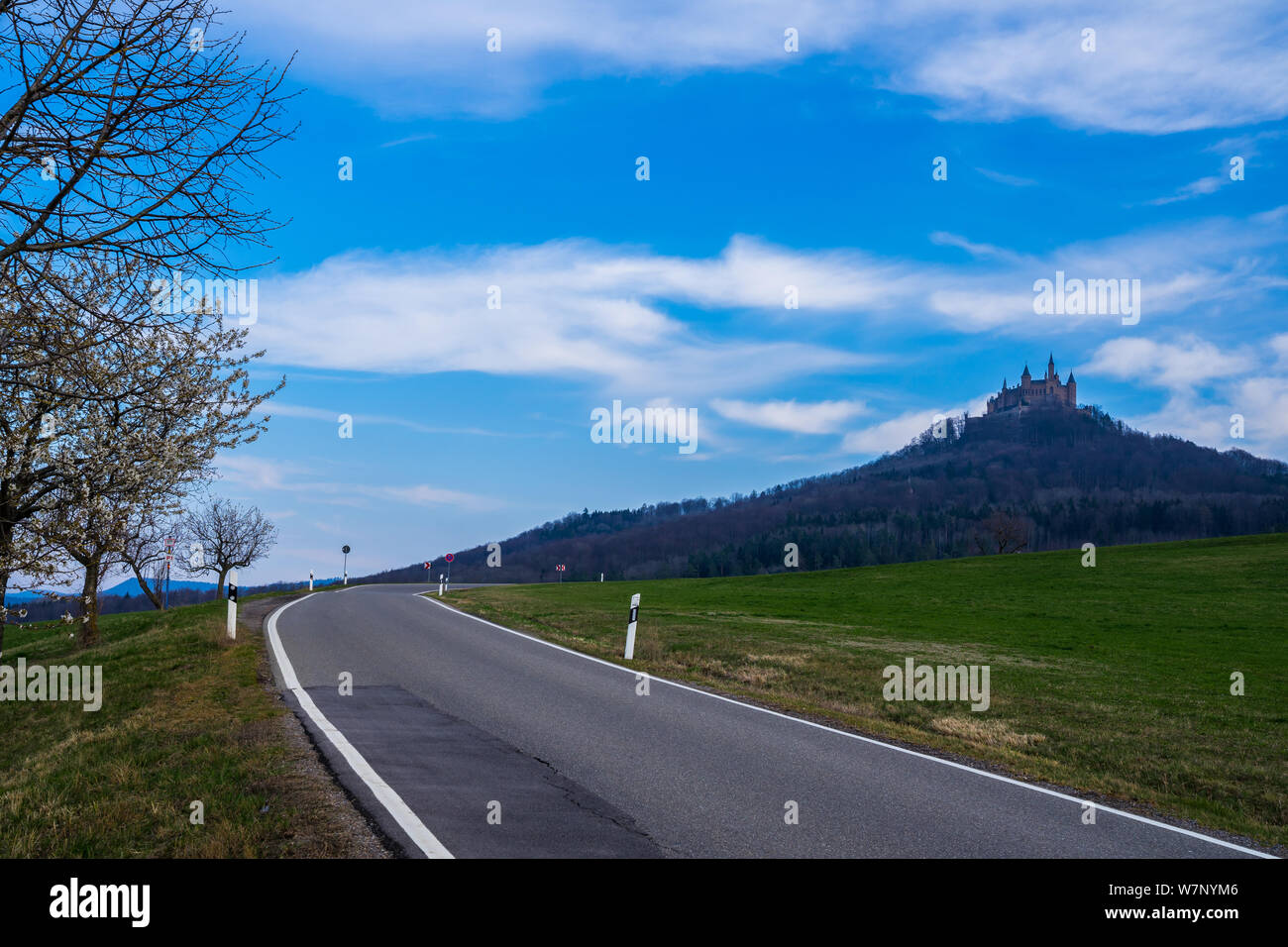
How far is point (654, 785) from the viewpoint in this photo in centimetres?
675

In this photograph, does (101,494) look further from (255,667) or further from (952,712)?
(952,712)

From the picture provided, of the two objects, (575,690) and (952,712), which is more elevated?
(575,690)

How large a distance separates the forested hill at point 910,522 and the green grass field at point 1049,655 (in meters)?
44.2

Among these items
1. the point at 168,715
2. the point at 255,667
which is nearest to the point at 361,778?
the point at 168,715

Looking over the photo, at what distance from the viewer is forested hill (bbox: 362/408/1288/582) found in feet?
368

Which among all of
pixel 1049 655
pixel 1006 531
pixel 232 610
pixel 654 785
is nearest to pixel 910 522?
pixel 1006 531

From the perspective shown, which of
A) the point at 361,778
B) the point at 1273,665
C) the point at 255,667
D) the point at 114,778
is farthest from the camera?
the point at 1273,665

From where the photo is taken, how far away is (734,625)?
25.8m

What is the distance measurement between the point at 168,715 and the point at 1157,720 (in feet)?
46.0

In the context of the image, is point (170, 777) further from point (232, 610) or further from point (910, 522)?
point (910, 522)

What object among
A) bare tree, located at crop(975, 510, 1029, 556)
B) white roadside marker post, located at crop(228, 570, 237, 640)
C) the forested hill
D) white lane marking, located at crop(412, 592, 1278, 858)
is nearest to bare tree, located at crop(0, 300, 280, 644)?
white roadside marker post, located at crop(228, 570, 237, 640)

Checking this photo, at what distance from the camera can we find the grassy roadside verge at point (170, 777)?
17.1 feet

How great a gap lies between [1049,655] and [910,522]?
126 metres
